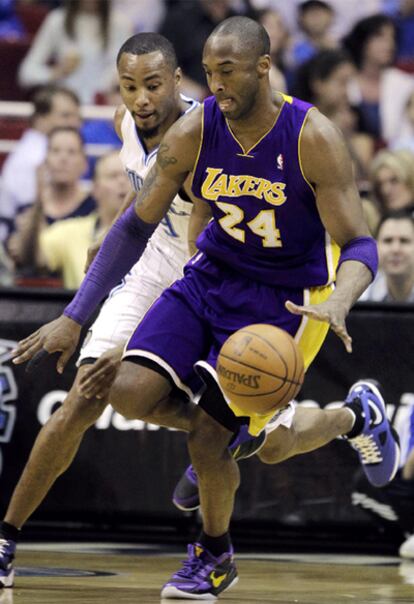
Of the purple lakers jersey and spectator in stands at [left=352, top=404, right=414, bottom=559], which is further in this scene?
spectator in stands at [left=352, top=404, right=414, bottom=559]

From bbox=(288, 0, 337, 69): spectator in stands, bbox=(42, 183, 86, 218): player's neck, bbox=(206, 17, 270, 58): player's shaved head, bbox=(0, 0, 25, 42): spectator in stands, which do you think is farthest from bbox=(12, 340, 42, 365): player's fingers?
bbox=(0, 0, 25, 42): spectator in stands

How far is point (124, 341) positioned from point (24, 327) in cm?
120

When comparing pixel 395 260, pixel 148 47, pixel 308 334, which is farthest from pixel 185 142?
pixel 395 260

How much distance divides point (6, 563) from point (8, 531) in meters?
0.21

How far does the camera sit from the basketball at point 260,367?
422 centimetres

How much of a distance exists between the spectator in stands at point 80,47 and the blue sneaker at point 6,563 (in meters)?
5.98

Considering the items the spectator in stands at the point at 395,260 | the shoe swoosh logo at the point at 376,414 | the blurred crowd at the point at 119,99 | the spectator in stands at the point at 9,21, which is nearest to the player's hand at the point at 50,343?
the shoe swoosh logo at the point at 376,414

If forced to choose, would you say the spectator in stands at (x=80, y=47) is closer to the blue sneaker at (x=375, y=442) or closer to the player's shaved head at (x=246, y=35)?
the blue sneaker at (x=375, y=442)

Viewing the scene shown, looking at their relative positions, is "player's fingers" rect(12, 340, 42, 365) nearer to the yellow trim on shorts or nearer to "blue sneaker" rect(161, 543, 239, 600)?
the yellow trim on shorts

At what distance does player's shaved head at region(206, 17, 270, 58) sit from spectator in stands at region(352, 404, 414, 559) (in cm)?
251

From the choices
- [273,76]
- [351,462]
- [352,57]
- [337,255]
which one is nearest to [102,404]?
[337,255]

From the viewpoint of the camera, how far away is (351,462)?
21.0 ft

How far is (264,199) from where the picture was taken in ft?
14.9

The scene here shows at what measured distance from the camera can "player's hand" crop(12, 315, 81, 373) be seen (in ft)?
15.3
